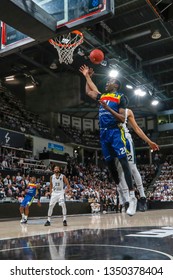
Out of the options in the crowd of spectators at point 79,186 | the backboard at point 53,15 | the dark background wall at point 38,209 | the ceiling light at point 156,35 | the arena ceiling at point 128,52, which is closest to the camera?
the backboard at point 53,15

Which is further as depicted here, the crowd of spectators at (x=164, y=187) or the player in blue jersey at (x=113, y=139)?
the crowd of spectators at (x=164, y=187)

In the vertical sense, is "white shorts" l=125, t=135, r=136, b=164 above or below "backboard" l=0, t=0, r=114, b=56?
below

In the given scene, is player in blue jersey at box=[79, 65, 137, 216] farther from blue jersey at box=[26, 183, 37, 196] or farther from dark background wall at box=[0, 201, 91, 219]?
dark background wall at box=[0, 201, 91, 219]

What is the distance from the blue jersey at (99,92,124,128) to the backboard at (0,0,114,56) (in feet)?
5.84

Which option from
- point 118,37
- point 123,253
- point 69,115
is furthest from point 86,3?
point 69,115

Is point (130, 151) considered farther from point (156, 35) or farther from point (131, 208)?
point (156, 35)

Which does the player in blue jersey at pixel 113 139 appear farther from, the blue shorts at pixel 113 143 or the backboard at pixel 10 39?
the backboard at pixel 10 39

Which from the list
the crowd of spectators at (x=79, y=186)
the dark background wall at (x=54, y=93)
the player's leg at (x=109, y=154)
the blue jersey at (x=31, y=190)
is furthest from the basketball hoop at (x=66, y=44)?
the dark background wall at (x=54, y=93)

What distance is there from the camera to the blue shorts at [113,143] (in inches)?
181

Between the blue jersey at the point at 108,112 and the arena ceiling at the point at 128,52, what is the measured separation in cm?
1014

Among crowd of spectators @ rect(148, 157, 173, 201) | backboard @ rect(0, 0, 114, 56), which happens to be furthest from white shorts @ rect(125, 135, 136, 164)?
crowd of spectators @ rect(148, 157, 173, 201)

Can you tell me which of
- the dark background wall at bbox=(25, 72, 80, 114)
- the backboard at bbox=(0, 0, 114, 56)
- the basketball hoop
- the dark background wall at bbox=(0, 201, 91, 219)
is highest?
the dark background wall at bbox=(25, 72, 80, 114)

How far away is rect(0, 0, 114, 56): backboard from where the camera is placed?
18.9 ft

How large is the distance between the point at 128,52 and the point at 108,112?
17222 mm
